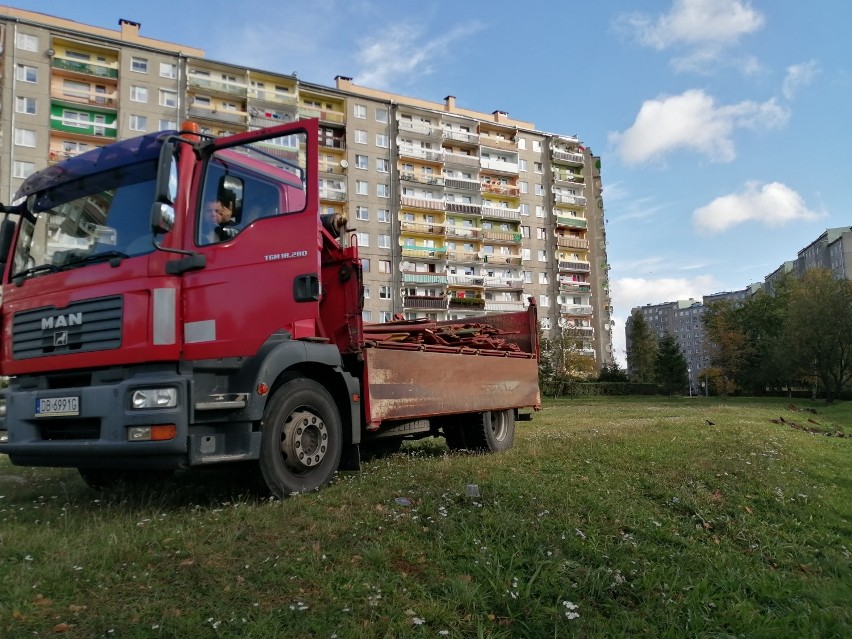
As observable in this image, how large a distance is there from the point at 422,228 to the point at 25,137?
118ft

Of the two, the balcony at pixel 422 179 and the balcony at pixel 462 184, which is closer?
the balcony at pixel 422 179

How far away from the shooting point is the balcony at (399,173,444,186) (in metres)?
64.6

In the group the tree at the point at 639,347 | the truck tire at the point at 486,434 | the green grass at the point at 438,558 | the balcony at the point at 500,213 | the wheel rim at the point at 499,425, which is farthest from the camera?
the tree at the point at 639,347

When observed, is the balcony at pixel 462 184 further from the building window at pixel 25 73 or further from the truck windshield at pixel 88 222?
the truck windshield at pixel 88 222

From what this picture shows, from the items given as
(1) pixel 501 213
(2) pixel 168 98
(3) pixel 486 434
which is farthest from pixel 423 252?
(3) pixel 486 434

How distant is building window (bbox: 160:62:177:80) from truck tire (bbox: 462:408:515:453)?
5393 centimetres

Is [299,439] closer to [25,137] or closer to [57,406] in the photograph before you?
[57,406]

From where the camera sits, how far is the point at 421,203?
6562 centimetres

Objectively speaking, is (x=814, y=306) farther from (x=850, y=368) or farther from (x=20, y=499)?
(x=20, y=499)

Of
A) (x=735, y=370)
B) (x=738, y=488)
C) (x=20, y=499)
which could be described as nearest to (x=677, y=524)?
(x=738, y=488)

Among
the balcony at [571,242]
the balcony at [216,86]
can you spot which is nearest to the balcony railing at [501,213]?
the balcony at [571,242]

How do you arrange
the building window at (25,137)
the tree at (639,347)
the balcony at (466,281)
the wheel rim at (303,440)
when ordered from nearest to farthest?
the wheel rim at (303,440) → the building window at (25,137) → the balcony at (466,281) → the tree at (639,347)

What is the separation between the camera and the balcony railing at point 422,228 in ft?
212

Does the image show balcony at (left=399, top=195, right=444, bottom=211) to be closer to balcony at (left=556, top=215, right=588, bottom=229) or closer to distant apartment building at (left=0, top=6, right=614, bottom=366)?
distant apartment building at (left=0, top=6, right=614, bottom=366)
